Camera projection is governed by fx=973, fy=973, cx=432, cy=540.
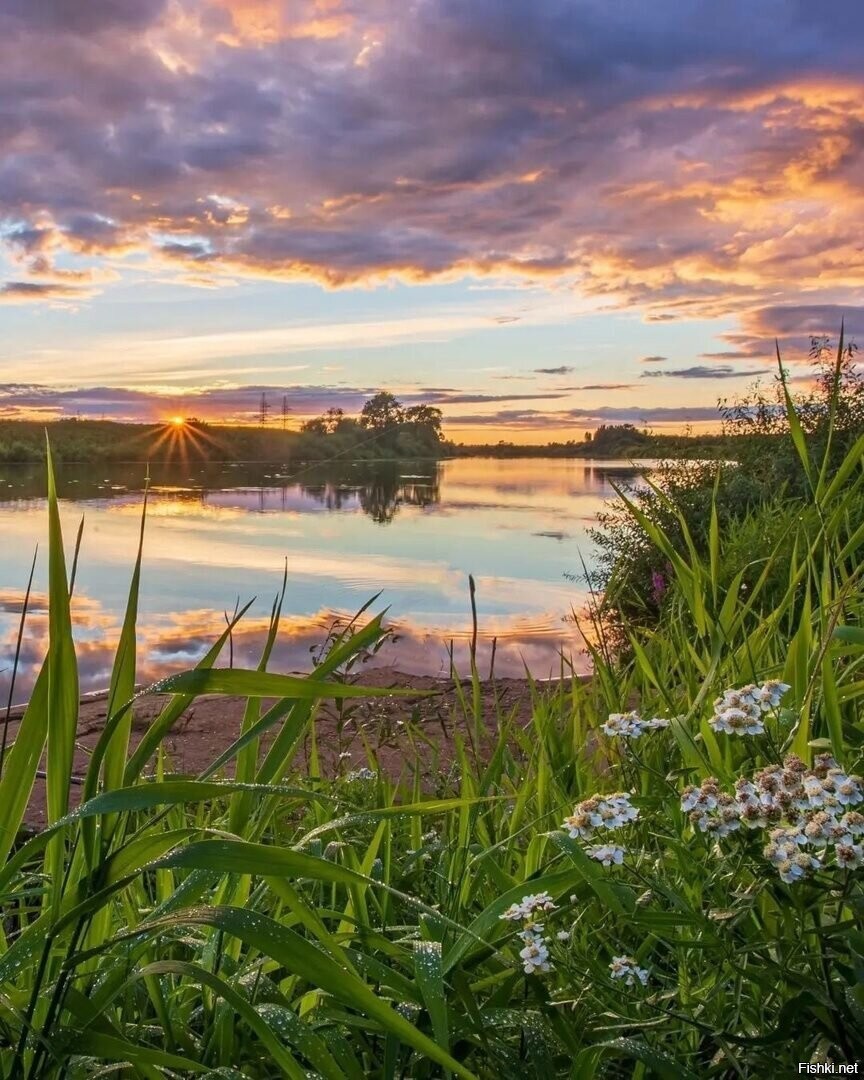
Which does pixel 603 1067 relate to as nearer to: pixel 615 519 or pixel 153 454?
pixel 153 454

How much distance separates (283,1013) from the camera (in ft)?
4.41

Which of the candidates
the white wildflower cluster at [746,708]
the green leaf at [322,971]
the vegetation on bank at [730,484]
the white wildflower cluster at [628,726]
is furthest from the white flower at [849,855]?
the vegetation on bank at [730,484]

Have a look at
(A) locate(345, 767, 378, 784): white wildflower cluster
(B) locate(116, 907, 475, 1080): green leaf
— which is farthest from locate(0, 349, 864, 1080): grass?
(A) locate(345, 767, 378, 784): white wildflower cluster

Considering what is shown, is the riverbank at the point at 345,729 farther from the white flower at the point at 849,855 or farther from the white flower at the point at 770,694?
the white flower at the point at 849,855

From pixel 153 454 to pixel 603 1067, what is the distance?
4.15ft

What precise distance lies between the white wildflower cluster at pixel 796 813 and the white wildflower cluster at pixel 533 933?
0.87 feet

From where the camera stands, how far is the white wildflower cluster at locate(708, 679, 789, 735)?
1.47 m

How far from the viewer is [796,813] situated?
135 cm

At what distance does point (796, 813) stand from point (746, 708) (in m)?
0.21

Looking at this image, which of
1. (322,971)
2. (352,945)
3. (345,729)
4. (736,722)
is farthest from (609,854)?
(345,729)

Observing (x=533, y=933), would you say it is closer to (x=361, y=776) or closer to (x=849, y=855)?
(x=849, y=855)

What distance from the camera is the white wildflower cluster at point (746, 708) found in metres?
1.47

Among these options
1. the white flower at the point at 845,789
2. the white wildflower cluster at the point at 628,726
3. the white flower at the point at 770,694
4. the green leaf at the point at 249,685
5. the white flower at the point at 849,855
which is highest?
the green leaf at the point at 249,685

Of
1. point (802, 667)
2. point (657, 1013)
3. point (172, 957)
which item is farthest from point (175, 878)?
point (802, 667)
